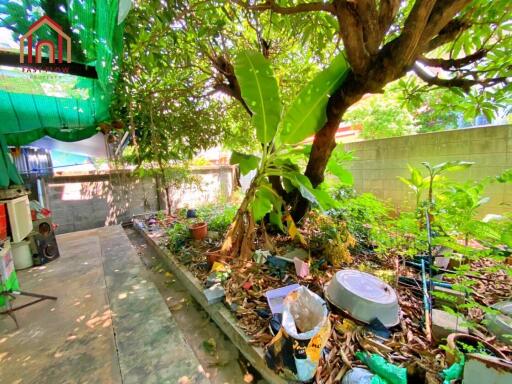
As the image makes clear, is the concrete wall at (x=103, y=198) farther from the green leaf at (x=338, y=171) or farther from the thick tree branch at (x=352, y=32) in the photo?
the thick tree branch at (x=352, y=32)

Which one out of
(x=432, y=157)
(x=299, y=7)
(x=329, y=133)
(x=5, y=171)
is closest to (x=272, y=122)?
(x=329, y=133)

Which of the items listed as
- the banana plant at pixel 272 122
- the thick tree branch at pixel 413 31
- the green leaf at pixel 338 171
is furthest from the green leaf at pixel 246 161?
the thick tree branch at pixel 413 31

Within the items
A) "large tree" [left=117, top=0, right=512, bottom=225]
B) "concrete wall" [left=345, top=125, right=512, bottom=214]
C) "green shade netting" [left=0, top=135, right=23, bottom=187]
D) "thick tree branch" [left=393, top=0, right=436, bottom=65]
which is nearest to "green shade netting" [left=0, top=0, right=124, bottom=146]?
"green shade netting" [left=0, top=135, right=23, bottom=187]

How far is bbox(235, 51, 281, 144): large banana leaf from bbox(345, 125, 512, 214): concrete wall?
110 inches

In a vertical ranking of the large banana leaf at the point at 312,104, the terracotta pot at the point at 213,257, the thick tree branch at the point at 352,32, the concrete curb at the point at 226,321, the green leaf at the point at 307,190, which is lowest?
the concrete curb at the point at 226,321

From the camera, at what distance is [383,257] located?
2.83 m

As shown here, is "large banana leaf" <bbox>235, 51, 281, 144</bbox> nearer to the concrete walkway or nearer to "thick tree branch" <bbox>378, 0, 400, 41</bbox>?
"thick tree branch" <bbox>378, 0, 400, 41</bbox>

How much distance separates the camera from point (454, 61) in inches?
86.0

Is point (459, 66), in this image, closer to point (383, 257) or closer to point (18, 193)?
point (383, 257)

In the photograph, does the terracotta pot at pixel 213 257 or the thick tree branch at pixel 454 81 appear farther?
the terracotta pot at pixel 213 257

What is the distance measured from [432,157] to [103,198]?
8.09m

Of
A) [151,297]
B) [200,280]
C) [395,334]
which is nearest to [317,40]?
[395,334]

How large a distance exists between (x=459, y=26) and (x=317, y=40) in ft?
4.18

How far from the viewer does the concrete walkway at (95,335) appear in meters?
1.67
